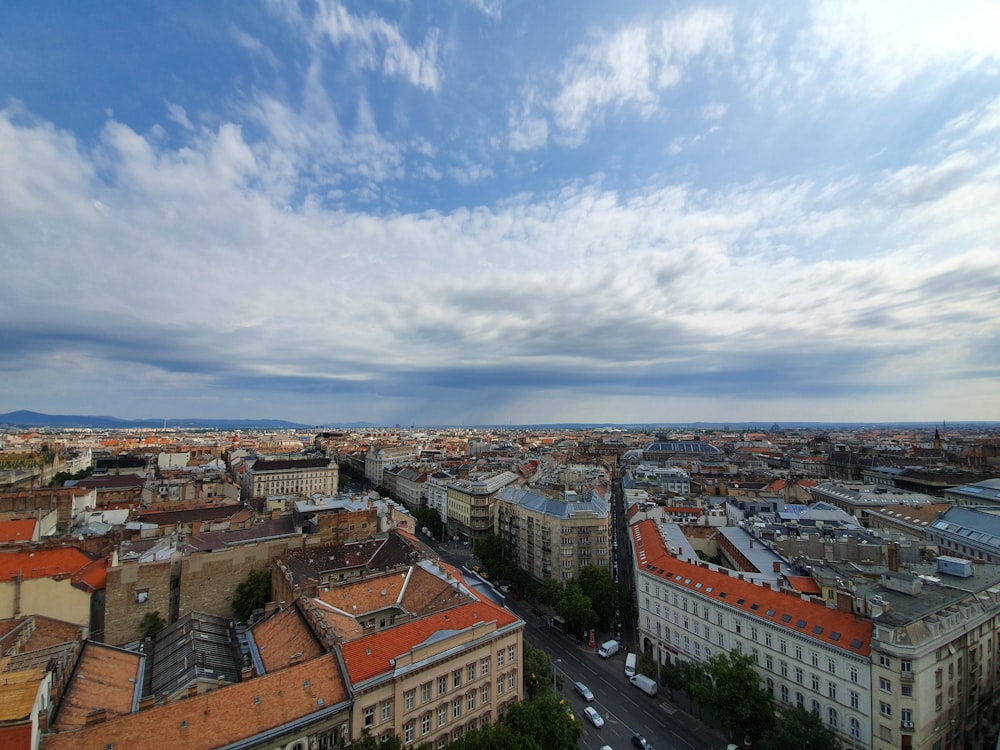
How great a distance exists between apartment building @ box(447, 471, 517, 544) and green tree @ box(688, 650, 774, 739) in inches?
2737

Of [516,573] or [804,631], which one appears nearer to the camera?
[804,631]

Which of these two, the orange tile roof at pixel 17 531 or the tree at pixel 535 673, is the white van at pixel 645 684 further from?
the orange tile roof at pixel 17 531

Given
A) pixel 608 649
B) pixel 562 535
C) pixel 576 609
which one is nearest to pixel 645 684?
pixel 608 649

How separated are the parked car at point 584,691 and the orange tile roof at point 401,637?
1461 centimetres

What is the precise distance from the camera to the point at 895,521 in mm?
89688

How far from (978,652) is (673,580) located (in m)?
27.0

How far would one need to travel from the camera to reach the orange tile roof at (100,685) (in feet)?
112

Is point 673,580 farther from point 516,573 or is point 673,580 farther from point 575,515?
point 516,573

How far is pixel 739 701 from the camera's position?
4278cm

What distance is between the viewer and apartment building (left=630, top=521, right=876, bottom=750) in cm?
4084

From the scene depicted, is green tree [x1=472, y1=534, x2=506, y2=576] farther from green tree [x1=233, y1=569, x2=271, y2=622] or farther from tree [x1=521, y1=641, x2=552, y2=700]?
green tree [x1=233, y1=569, x2=271, y2=622]

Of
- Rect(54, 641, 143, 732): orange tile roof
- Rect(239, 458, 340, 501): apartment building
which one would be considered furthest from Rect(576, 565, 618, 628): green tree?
Rect(239, 458, 340, 501): apartment building

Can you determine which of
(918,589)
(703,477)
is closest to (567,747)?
(918,589)

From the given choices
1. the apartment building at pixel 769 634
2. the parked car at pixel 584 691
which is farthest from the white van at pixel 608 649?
the parked car at pixel 584 691
